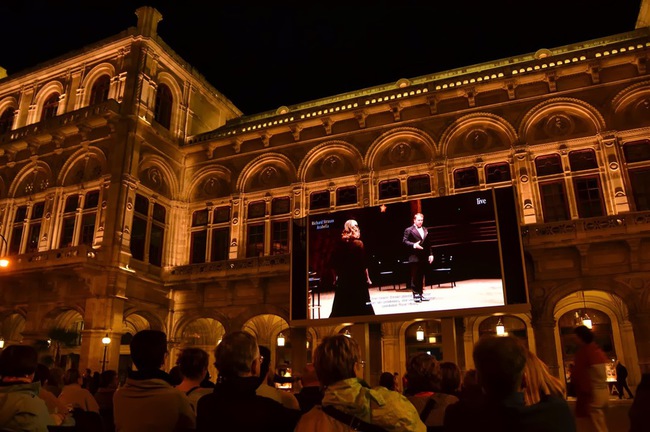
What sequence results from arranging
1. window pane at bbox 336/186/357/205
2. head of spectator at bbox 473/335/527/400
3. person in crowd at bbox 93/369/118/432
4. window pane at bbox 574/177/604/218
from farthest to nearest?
window pane at bbox 336/186/357/205, window pane at bbox 574/177/604/218, person in crowd at bbox 93/369/118/432, head of spectator at bbox 473/335/527/400

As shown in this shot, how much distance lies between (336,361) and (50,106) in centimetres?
2837

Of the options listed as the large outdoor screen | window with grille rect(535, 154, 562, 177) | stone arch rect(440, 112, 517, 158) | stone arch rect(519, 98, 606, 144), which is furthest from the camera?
stone arch rect(440, 112, 517, 158)

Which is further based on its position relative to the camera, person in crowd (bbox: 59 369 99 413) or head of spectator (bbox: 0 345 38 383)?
person in crowd (bbox: 59 369 99 413)

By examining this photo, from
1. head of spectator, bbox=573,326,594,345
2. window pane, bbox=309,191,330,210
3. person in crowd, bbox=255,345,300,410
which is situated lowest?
person in crowd, bbox=255,345,300,410

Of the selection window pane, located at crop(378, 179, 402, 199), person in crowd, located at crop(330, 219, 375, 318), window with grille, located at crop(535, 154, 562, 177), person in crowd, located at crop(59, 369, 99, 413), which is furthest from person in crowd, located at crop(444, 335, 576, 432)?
window pane, located at crop(378, 179, 402, 199)

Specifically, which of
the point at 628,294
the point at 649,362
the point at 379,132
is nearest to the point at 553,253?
the point at 628,294

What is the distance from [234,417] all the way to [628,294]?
16.8 m

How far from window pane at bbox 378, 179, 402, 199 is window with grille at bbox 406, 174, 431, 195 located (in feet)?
1.32

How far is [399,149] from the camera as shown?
71.5 feet

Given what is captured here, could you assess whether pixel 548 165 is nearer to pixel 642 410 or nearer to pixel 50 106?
pixel 642 410

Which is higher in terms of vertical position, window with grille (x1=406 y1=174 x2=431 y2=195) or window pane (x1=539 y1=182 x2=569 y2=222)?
window with grille (x1=406 y1=174 x2=431 y2=195)

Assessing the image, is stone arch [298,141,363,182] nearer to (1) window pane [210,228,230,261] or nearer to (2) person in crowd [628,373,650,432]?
(1) window pane [210,228,230,261]

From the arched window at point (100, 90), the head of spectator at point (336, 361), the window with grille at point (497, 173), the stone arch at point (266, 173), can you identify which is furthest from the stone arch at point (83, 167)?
the head of spectator at point (336, 361)

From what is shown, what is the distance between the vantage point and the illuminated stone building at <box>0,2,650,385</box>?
706 inches
